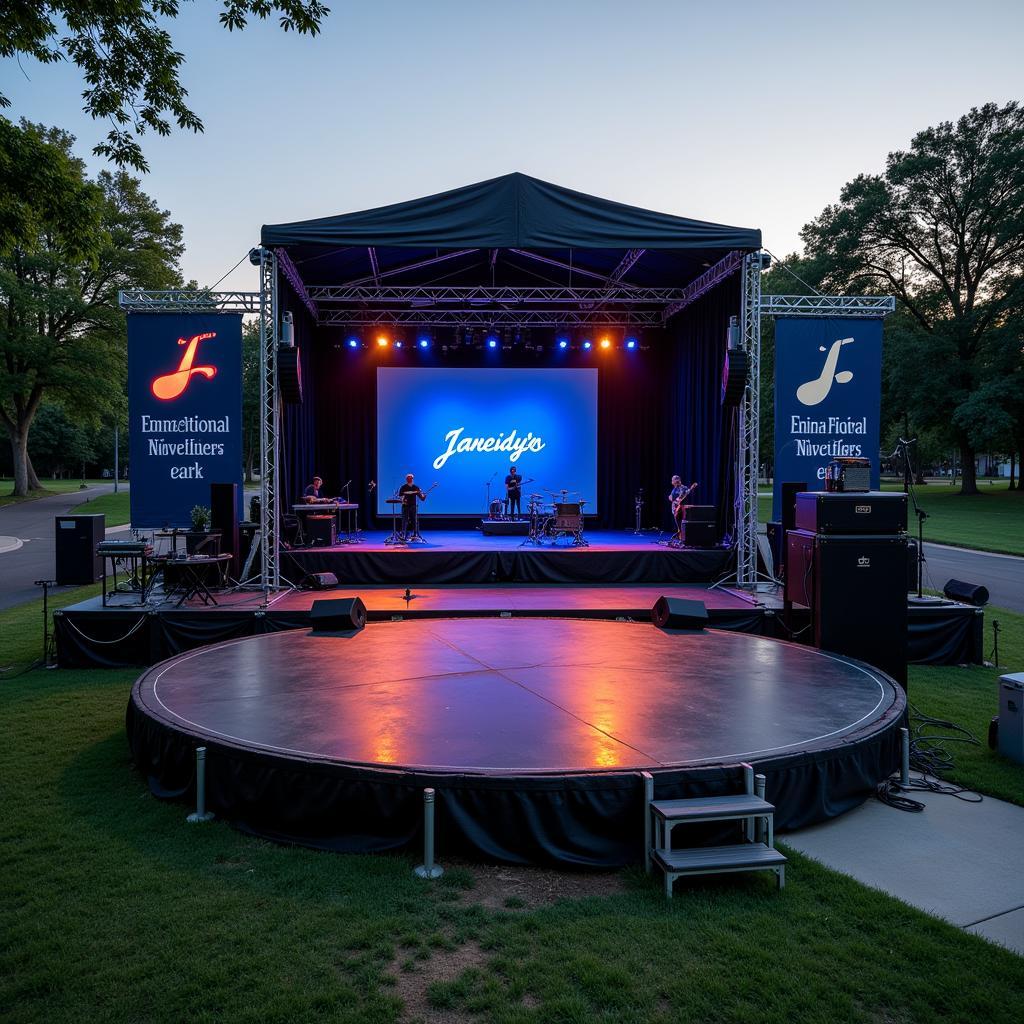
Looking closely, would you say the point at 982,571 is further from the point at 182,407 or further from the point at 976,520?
the point at 182,407

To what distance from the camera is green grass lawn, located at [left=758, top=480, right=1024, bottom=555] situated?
17.9 metres

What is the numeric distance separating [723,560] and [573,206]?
517 cm

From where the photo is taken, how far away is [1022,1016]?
2.24m

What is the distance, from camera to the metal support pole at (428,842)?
10.2ft

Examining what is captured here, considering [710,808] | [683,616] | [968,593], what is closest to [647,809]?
[710,808]

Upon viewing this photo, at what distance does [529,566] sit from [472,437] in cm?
587

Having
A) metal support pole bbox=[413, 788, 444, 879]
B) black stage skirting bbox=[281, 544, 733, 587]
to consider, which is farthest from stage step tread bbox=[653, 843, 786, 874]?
black stage skirting bbox=[281, 544, 733, 587]

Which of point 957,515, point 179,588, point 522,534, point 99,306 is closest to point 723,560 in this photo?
point 522,534

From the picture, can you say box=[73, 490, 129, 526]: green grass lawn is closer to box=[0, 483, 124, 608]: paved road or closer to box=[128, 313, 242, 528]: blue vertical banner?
box=[0, 483, 124, 608]: paved road

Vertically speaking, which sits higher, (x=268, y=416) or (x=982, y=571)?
(x=268, y=416)

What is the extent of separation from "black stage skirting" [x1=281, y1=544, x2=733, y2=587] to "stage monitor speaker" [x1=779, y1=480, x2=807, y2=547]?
96cm

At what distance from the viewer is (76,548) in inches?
456

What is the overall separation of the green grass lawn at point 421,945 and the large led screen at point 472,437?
40.4 feet

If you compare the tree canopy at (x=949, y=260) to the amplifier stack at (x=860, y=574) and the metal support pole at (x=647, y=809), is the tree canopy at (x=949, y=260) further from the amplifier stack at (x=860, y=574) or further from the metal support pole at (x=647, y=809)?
the metal support pole at (x=647, y=809)
